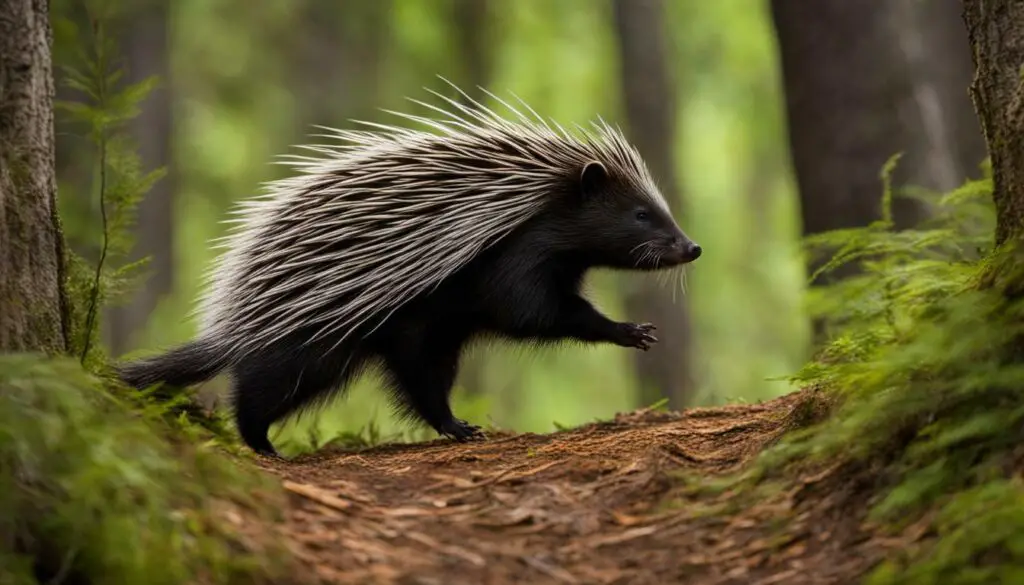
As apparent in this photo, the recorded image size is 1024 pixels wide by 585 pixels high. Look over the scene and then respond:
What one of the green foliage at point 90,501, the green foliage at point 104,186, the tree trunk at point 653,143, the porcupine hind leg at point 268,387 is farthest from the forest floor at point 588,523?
the tree trunk at point 653,143

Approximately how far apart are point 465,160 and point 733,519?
3.98 meters

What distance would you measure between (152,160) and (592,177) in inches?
583

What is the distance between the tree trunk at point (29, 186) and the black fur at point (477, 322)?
1801mm

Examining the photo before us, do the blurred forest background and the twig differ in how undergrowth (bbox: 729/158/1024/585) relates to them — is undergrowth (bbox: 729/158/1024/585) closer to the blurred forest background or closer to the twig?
the blurred forest background

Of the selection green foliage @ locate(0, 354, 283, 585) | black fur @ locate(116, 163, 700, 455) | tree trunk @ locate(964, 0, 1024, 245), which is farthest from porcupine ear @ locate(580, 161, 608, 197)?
green foliage @ locate(0, 354, 283, 585)

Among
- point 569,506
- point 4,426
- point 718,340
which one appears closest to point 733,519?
point 569,506

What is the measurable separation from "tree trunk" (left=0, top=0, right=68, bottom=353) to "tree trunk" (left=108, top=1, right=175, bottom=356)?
44.0 ft

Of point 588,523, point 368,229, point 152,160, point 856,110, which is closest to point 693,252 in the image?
point 368,229

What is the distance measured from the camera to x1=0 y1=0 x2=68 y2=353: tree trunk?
17.7 ft

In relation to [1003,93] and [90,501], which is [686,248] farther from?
[90,501]

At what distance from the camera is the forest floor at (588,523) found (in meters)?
4.41

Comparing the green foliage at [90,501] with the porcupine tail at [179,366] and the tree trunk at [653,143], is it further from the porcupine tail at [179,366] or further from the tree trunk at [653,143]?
the tree trunk at [653,143]

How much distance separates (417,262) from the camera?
24.8 ft

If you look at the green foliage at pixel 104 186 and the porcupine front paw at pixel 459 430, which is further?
the porcupine front paw at pixel 459 430
